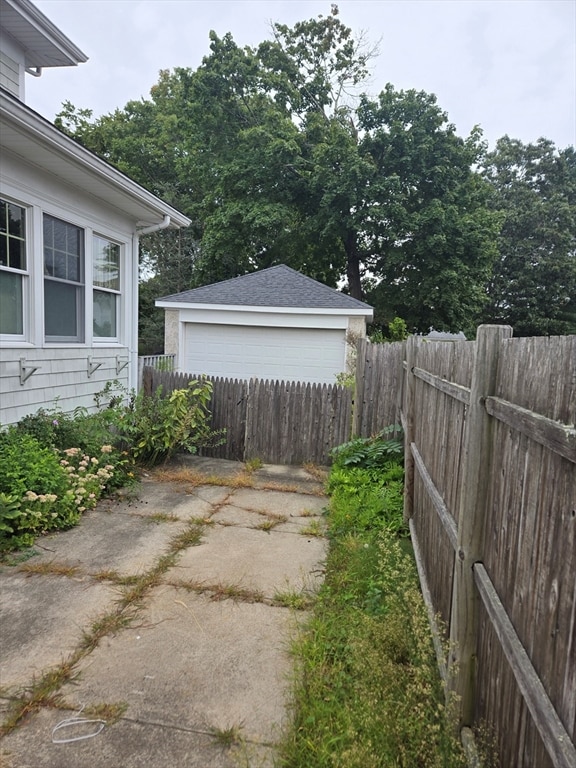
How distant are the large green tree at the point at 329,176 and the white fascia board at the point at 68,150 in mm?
12081

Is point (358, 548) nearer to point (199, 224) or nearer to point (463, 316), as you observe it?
point (463, 316)

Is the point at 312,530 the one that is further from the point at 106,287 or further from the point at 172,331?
the point at 172,331

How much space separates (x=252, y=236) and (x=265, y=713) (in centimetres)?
1902

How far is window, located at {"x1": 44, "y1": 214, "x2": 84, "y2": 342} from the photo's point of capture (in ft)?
17.8

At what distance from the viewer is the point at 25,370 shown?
5008mm

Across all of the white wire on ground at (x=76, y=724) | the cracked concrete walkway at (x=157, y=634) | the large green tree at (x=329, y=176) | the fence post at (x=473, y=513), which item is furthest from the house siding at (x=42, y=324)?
the large green tree at (x=329, y=176)

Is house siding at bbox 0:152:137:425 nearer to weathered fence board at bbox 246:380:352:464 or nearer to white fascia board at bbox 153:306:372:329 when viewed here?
weathered fence board at bbox 246:380:352:464

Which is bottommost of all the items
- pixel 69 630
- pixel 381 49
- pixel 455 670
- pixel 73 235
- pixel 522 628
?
pixel 69 630

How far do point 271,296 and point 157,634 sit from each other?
9.25 metres

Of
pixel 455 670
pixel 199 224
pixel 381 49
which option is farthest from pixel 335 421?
pixel 381 49

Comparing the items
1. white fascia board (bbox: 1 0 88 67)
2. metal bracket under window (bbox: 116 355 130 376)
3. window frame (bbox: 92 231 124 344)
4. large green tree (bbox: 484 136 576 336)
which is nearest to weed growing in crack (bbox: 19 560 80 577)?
window frame (bbox: 92 231 124 344)

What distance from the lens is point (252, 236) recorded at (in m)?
19.6

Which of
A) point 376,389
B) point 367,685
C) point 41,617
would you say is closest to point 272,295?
point 376,389

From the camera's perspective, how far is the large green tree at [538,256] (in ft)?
80.2
